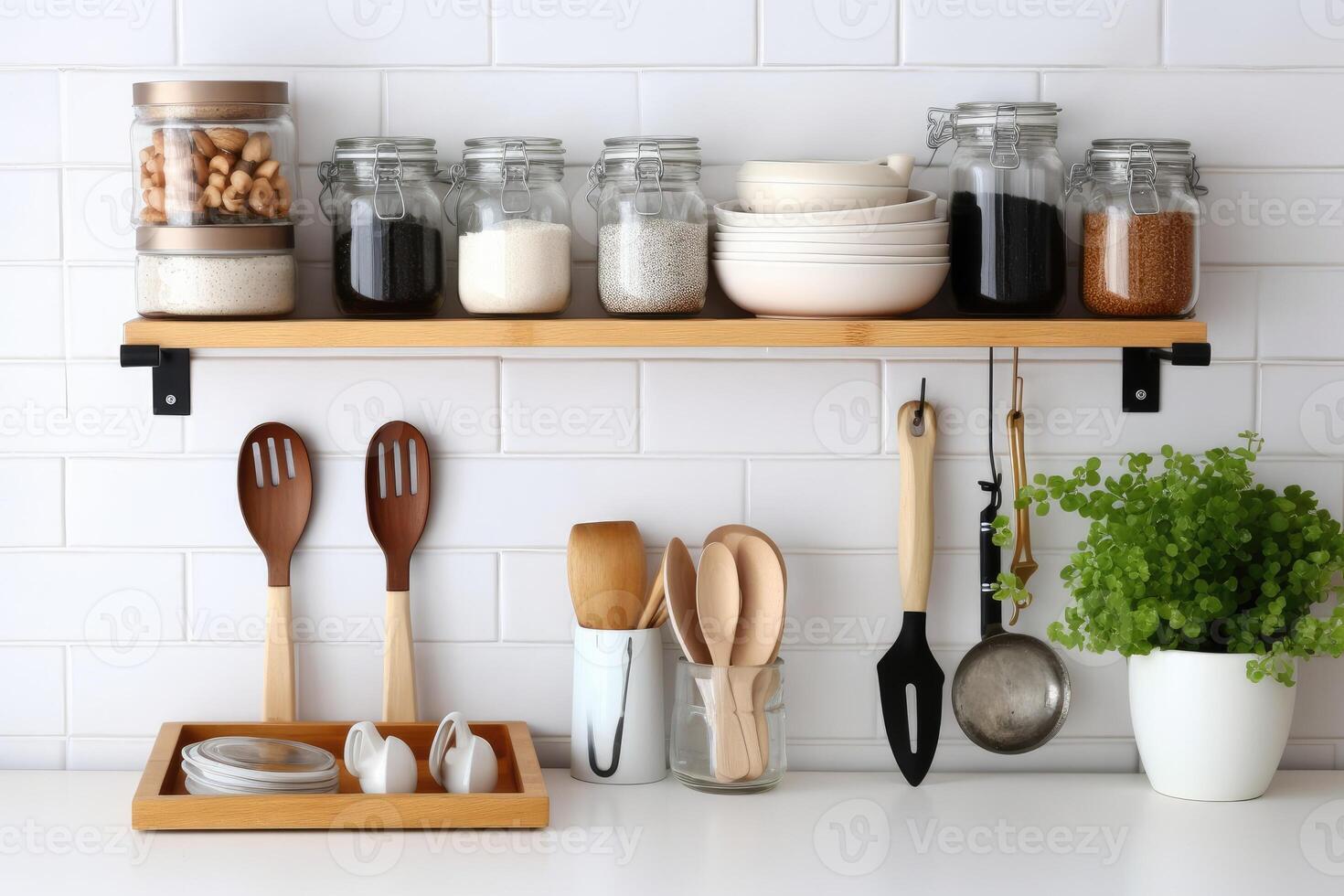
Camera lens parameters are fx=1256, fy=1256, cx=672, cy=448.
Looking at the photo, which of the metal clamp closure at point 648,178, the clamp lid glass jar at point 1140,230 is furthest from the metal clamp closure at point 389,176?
the clamp lid glass jar at point 1140,230

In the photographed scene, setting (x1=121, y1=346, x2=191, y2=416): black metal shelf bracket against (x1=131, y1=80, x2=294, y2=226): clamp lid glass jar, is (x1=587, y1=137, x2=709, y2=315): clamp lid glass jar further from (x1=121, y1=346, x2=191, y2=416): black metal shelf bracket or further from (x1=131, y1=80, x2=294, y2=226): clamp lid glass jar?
(x1=121, y1=346, x2=191, y2=416): black metal shelf bracket

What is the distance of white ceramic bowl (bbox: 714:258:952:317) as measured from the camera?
1.09 meters

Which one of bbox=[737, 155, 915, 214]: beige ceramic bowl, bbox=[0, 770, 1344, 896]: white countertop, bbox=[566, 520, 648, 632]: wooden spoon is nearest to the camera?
bbox=[0, 770, 1344, 896]: white countertop

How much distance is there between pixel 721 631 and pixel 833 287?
340mm

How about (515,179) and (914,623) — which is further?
(914,623)

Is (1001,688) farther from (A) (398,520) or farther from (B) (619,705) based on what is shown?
(A) (398,520)

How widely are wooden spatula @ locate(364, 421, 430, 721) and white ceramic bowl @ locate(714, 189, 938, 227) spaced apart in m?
0.39

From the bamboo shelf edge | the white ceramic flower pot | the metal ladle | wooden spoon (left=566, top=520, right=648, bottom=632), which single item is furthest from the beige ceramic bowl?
the white ceramic flower pot

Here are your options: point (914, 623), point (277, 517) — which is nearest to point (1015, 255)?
point (914, 623)

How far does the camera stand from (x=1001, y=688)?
1267 millimetres

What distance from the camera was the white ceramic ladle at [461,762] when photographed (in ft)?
3.67

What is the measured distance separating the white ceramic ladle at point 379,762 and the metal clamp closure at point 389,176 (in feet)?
1.53

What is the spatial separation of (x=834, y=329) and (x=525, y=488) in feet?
1.21

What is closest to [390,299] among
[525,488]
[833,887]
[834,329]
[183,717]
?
[525,488]
